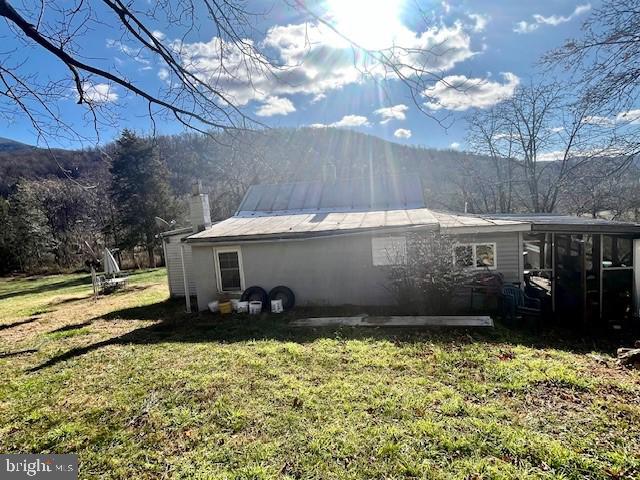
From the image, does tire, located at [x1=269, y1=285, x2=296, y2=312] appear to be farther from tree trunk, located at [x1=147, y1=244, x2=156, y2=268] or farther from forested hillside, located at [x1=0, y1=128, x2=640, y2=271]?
tree trunk, located at [x1=147, y1=244, x2=156, y2=268]

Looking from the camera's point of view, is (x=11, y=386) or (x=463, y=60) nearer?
(x=463, y=60)

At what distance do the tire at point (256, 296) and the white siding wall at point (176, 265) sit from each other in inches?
140

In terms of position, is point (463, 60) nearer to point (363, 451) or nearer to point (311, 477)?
point (363, 451)

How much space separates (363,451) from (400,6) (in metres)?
3.88

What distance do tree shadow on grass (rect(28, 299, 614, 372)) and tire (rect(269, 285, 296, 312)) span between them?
0.41 metres

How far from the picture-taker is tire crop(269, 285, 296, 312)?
377 inches

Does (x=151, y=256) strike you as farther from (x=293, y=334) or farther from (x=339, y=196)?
(x=293, y=334)

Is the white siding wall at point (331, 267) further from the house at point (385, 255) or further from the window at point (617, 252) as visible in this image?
the window at point (617, 252)

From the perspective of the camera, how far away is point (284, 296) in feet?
31.6

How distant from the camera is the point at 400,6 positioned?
2.56 metres

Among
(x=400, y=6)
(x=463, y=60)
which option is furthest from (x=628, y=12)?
(x=400, y=6)

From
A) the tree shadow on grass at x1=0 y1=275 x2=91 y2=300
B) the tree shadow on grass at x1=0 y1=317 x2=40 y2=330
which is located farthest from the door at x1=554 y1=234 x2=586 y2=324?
the tree shadow on grass at x1=0 y1=275 x2=91 y2=300

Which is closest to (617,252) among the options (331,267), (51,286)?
(331,267)

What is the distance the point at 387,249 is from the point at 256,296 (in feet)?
13.2
